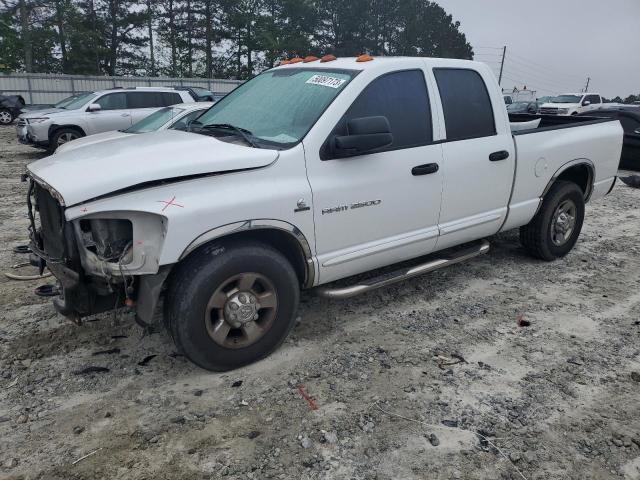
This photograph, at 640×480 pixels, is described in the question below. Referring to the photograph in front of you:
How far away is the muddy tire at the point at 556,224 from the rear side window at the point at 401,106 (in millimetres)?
1958

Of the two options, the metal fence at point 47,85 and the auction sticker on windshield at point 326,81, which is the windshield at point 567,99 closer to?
the metal fence at point 47,85

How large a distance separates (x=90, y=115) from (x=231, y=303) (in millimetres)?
11201

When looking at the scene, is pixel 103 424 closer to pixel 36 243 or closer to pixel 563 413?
pixel 36 243

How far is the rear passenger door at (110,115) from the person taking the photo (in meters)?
12.5

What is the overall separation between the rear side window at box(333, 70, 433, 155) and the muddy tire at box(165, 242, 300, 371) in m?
1.27

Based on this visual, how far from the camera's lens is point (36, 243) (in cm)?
338

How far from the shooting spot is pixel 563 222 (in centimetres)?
545

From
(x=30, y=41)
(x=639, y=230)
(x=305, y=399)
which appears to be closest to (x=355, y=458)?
(x=305, y=399)

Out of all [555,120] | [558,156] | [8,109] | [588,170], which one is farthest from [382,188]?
[8,109]

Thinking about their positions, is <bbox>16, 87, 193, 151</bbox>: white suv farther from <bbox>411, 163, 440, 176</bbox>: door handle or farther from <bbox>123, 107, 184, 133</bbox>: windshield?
<bbox>411, 163, 440, 176</bbox>: door handle

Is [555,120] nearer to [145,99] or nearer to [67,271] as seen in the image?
[67,271]

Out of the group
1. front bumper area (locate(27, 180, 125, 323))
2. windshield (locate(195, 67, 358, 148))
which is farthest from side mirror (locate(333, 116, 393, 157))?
front bumper area (locate(27, 180, 125, 323))

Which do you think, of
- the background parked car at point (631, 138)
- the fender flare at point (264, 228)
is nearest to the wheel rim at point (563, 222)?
the fender flare at point (264, 228)

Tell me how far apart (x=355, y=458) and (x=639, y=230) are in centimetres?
615
